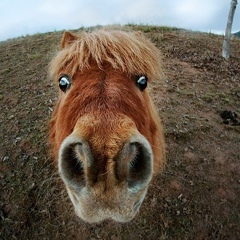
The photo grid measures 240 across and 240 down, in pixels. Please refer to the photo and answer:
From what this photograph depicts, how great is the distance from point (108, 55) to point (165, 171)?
3.46m

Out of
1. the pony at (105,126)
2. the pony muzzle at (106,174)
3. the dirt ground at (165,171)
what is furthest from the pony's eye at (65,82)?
the dirt ground at (165,171)

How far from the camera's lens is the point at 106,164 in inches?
81.2

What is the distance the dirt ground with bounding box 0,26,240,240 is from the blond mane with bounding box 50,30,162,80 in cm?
290

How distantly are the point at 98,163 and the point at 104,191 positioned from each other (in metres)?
0.23

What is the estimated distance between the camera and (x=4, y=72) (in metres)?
9.44

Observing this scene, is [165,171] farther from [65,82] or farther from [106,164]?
[106,164]

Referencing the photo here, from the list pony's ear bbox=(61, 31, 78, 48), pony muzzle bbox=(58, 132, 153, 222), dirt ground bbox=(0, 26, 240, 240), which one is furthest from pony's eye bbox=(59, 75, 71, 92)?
dirt ground bbox=(0, 26, 240, 240)

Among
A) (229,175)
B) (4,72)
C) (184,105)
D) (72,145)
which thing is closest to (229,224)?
(229,175)

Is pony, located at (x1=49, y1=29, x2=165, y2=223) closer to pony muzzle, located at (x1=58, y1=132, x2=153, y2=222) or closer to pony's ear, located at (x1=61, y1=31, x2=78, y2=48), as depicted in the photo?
pony muzzle, located at (x1=58, y1=132, x2=153, y2=222)

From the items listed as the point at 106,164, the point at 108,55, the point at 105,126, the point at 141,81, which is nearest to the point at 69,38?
the point at 108,55

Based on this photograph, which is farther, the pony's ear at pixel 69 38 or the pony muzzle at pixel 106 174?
the pony's ear at pixel 69 38

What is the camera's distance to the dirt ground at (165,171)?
17.0 ft

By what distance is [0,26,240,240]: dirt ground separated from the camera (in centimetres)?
517

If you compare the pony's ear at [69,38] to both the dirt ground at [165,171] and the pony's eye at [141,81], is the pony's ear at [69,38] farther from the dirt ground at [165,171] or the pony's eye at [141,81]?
the dirt ground at [165,171]
